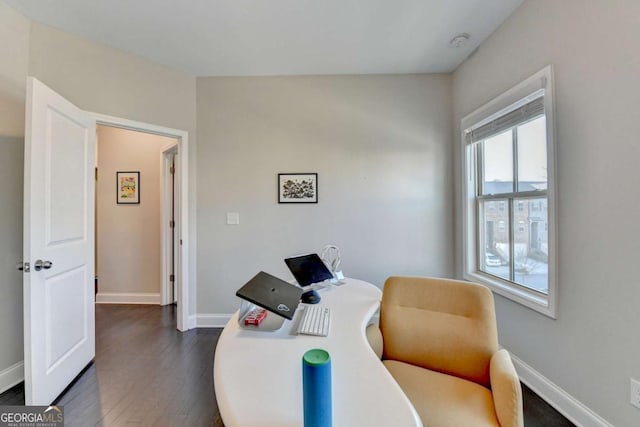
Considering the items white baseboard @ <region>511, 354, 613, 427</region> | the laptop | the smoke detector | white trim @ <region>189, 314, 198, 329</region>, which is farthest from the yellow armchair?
white trim @ <region>189, 314, 198, 329</region>

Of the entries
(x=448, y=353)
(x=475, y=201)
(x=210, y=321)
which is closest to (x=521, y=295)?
(x=475, y=201)

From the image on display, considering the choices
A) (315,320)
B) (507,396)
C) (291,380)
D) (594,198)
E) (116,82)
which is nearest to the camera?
(291,380)

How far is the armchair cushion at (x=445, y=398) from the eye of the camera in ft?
3.26

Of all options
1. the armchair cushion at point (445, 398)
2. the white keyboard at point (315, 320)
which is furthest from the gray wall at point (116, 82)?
the armchair cushion at point (445, 398)

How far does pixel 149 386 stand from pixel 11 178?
1.76 meters

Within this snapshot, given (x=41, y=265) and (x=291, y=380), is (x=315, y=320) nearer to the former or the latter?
(x=291, y=380)

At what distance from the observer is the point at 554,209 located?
1.68 metres

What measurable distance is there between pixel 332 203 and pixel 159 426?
2149 mm

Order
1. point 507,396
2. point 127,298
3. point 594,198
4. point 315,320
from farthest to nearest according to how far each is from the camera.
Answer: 1. point 127,298
2. point 594,198
3. point 315,320
4. point 507,396

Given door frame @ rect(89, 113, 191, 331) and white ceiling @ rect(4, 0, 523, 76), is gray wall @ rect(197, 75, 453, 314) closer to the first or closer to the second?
door frame @ rect(89, 113, 191, 331)

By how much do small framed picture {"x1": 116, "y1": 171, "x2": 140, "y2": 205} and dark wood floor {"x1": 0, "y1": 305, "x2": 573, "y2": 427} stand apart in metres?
1.60

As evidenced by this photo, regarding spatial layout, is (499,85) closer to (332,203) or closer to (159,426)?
(332,203)

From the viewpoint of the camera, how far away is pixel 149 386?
1.90 meters

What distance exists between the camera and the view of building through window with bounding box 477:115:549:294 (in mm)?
1878
